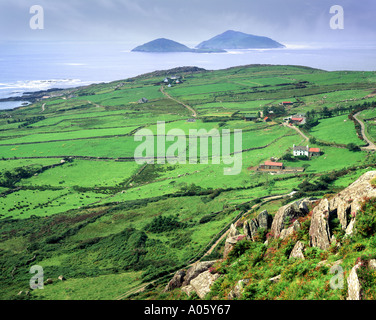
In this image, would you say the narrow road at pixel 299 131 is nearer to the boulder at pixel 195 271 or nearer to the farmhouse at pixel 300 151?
the farmhouse at pixel 300 151

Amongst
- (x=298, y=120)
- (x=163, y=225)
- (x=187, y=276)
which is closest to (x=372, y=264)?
(x=187, y=276)

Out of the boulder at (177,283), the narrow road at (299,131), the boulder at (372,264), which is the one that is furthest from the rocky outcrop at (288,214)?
the narrow road at (299,131)

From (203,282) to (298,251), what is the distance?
22.5 ft

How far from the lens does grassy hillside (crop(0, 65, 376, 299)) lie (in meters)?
35.0

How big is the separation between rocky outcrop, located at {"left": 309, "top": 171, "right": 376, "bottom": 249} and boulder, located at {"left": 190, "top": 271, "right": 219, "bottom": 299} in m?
7.10

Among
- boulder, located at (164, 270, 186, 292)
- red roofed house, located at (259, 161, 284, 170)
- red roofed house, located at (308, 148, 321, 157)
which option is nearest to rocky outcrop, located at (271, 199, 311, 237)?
boulder, located at (164, 270, 186, 292)

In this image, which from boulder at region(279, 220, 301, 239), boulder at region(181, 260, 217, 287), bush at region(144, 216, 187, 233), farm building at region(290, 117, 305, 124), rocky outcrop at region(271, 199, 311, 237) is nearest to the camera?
boulder at region(279, 220, 301, 239)

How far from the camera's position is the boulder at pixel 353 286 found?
1342 cm

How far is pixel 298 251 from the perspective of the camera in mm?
19234

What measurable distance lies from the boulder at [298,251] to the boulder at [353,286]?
174 inches

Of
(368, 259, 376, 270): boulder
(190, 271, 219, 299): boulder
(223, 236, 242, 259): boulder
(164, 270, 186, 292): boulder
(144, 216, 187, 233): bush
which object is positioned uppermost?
(368, 259, 376, 270): boulder

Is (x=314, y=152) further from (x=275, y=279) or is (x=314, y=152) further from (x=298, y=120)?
(x=275, y=279)

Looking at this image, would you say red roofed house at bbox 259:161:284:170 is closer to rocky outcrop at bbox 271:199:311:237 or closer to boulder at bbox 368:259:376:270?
rocky outcrop at bbox 271:199:311:237
